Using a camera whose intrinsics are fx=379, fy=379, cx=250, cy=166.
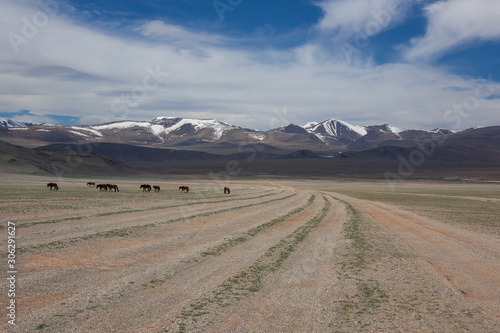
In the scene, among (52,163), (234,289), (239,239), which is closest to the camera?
(234,289)

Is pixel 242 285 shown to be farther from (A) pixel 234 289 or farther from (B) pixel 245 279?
(B) pixel 245 279

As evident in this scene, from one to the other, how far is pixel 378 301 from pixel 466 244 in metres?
10.5

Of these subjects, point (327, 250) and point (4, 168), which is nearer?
point (327, 250)

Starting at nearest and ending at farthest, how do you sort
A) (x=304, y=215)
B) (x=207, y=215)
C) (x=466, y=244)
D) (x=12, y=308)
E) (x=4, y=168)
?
(x=12, y=308) → (x=466, y=244) → (x=207, y=215) → (x=304, y=215) → (x=4, y=168)

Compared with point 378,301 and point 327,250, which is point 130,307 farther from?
point 327,250

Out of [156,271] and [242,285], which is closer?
[242,285]

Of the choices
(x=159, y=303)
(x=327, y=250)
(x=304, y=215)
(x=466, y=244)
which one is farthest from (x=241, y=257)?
(x=304, y=215)

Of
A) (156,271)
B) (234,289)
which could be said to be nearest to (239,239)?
(156,271)

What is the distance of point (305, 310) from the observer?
826cm
